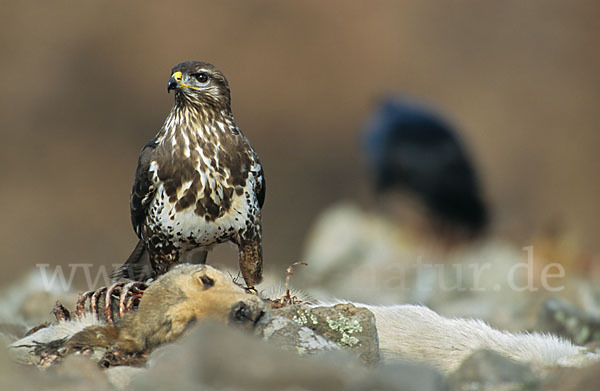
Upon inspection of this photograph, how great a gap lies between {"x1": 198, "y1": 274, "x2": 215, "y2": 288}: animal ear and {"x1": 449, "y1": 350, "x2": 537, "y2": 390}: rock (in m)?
1.27

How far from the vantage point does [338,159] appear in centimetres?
1992

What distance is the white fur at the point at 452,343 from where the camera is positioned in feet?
15.3

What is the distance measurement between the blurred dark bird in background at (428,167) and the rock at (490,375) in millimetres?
13443

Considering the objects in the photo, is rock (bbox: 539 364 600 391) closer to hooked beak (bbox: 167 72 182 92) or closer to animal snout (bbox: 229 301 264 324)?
animal snout (bbox: 229 301 264 324)

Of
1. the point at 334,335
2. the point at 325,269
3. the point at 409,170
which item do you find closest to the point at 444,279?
the point at 325,269

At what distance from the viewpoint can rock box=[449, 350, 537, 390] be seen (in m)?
3.99

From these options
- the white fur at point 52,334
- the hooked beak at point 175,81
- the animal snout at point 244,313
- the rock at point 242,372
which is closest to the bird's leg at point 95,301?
the white fur at point 52,334

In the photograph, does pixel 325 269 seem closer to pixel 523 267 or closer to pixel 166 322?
pixel 523 267

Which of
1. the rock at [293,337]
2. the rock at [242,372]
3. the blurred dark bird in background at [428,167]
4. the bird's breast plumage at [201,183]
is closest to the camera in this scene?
the rock at [242,372]

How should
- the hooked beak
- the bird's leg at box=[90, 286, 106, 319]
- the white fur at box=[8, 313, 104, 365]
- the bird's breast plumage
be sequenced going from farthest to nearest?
the hooked beak
the bird's breast plumage
the bird's leg at box=[90, 286, 106, 319]
the white fur at box=[8, 313, 104, 365]

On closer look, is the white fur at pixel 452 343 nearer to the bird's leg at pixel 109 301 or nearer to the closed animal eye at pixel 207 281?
the closed animal eye at pixel 207 281

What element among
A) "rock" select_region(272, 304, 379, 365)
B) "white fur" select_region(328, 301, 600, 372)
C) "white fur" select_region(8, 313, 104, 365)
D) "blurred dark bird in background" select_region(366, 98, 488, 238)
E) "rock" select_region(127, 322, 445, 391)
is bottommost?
"blurred dark bird in background" select_region(366, 98, 488, 238)

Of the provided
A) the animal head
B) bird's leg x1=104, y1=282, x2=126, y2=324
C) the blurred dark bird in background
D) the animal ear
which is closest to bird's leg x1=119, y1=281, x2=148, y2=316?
bird's leg x1=104, y1=282, x2=126, y2=324

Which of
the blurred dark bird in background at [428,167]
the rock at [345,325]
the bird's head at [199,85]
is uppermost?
the bird's head at [199,85]
